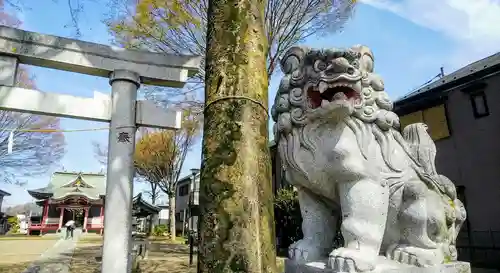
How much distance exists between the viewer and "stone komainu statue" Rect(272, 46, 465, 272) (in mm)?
2074

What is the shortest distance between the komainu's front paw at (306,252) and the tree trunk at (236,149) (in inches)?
32.5

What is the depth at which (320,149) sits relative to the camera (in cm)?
220

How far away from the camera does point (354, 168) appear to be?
209cm

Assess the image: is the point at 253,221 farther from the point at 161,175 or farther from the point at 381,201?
the point at 161,175

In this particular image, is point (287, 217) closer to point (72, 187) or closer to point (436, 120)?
point (436, 120)

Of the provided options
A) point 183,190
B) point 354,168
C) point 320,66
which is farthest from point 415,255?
point 183,190

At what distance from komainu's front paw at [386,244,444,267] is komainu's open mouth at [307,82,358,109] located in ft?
3.24

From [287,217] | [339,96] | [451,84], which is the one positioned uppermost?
[451,84]

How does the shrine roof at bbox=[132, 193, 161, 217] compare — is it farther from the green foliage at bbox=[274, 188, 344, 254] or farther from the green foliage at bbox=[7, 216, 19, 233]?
the green foliage at bbox=[7, 216, 19, 233]

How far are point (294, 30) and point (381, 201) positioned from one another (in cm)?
711

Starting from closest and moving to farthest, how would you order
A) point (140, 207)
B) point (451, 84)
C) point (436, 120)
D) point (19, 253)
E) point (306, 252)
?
1. point (306, 252)
2. point (451, 84)
3. point (436, 120)
4. point (19, 253)
5. point (140, 207)

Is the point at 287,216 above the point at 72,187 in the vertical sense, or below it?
below

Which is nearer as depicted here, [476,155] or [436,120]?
[476,155]

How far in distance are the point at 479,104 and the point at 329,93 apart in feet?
34.3
